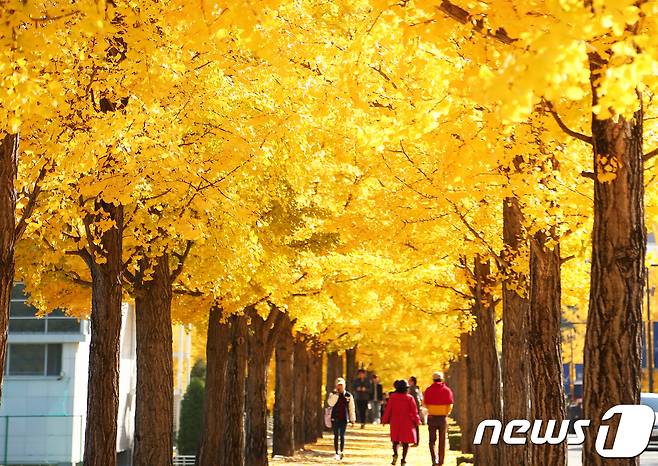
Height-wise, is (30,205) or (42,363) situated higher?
(30,205)

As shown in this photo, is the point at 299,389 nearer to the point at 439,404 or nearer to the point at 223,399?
the point at 223,399

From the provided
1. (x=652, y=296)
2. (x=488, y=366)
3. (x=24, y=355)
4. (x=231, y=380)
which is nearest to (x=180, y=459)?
(x=24, y=355)

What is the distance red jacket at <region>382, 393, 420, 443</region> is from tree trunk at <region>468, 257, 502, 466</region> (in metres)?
1.32

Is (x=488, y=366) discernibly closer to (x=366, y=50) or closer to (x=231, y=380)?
(x=231, y=380)

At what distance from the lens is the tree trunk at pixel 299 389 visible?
40.3 m

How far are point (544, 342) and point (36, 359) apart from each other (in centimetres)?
3172

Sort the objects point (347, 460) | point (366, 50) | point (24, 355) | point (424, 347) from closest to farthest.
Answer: point (366, 50) < point (347, 460) < point (24, 355) < point (424, 347)

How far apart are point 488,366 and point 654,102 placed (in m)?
10.4

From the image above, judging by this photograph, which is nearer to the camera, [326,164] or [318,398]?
[326,164]

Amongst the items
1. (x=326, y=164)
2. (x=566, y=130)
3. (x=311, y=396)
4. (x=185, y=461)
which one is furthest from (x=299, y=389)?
(x=566, y=130)

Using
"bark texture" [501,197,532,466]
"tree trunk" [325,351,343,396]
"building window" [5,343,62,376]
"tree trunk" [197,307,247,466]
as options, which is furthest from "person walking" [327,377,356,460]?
"tree trunk" [325,351,343,396]

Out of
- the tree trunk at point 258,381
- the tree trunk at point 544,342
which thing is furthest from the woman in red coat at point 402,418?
the tree trunk at point 544,342

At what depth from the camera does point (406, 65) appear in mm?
15148

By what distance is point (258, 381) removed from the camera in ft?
100
